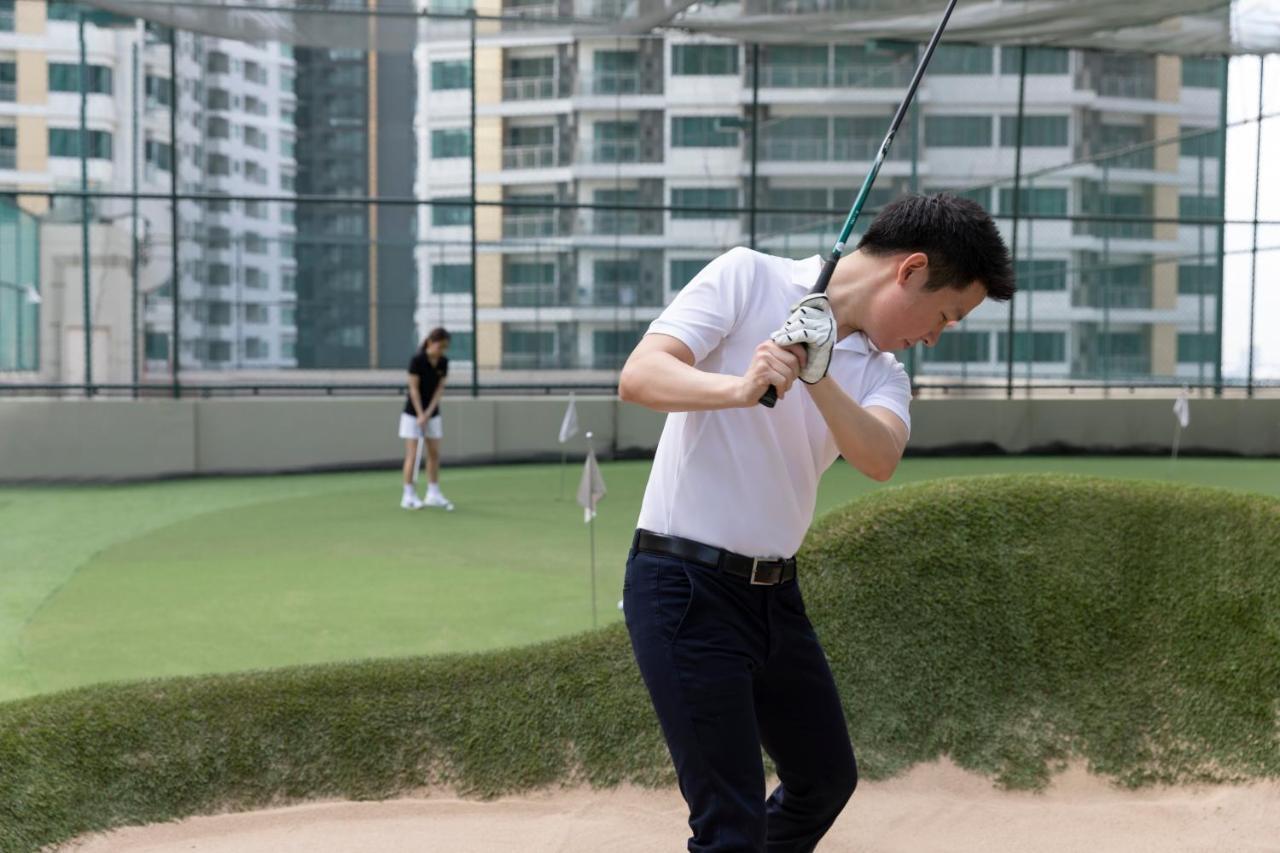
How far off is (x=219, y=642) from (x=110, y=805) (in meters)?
2.54

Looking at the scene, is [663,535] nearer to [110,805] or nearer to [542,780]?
[542,780]

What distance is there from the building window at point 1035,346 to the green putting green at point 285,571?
183 inches

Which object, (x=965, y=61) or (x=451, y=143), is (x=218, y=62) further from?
(x=965, y=61)

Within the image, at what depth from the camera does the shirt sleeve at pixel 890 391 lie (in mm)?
2426

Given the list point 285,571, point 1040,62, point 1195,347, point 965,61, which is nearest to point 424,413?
point 285,571

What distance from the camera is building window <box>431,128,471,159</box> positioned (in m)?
14.8

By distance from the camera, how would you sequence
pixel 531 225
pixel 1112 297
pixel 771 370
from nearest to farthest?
pixel 771 370 < pixel 531 225 < pixel 1112 297

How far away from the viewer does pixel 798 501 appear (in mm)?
2412

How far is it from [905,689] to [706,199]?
468 inches

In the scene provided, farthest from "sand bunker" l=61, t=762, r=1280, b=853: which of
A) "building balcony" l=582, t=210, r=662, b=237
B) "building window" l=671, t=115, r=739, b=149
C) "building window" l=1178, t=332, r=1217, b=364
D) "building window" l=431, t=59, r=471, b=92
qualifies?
"building window" l=1178, t=332, r=1217, b=364

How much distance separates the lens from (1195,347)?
1766 cm

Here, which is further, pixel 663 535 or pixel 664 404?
pixel 663 535

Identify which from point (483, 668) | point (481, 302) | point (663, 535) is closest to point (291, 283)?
point (481, 302)

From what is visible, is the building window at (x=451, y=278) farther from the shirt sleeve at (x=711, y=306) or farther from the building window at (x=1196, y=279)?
the shirt sleeve at (x=711, y=306)
